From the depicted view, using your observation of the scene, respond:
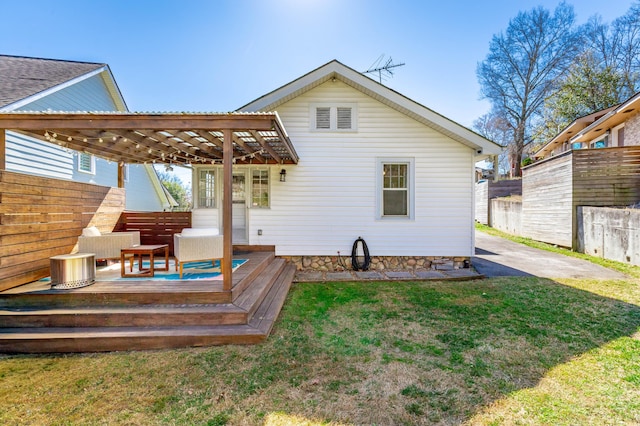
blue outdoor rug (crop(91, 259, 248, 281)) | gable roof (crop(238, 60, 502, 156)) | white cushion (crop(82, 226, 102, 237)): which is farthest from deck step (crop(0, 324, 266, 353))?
gable roof (crop(238, 60, 502, 156))

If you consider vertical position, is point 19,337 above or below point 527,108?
below

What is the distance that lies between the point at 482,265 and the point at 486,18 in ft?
41.4

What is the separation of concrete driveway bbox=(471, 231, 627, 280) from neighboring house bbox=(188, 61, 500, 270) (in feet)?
2.98

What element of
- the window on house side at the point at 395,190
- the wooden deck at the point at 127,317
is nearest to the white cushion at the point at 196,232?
the wooden deck at the point at 127,317

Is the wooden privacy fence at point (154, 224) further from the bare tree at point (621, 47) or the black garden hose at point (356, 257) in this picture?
the bare tree at point (621, 47)

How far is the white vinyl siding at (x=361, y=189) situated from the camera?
281 inches

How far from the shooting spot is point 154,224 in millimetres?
7059

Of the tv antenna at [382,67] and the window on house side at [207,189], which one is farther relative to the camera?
the tv antenna at [382,67]

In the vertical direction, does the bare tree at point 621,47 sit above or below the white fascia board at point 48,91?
above

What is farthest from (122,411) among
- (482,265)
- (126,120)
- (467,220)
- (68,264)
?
(482,265)

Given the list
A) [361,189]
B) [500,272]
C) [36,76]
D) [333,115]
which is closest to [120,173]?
[36,76]

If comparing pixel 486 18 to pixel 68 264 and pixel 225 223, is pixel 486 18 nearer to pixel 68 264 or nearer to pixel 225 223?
pixel 225 223

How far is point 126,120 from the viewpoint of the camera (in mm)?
3699

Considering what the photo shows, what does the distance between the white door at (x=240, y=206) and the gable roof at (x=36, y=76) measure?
5.02 metres
